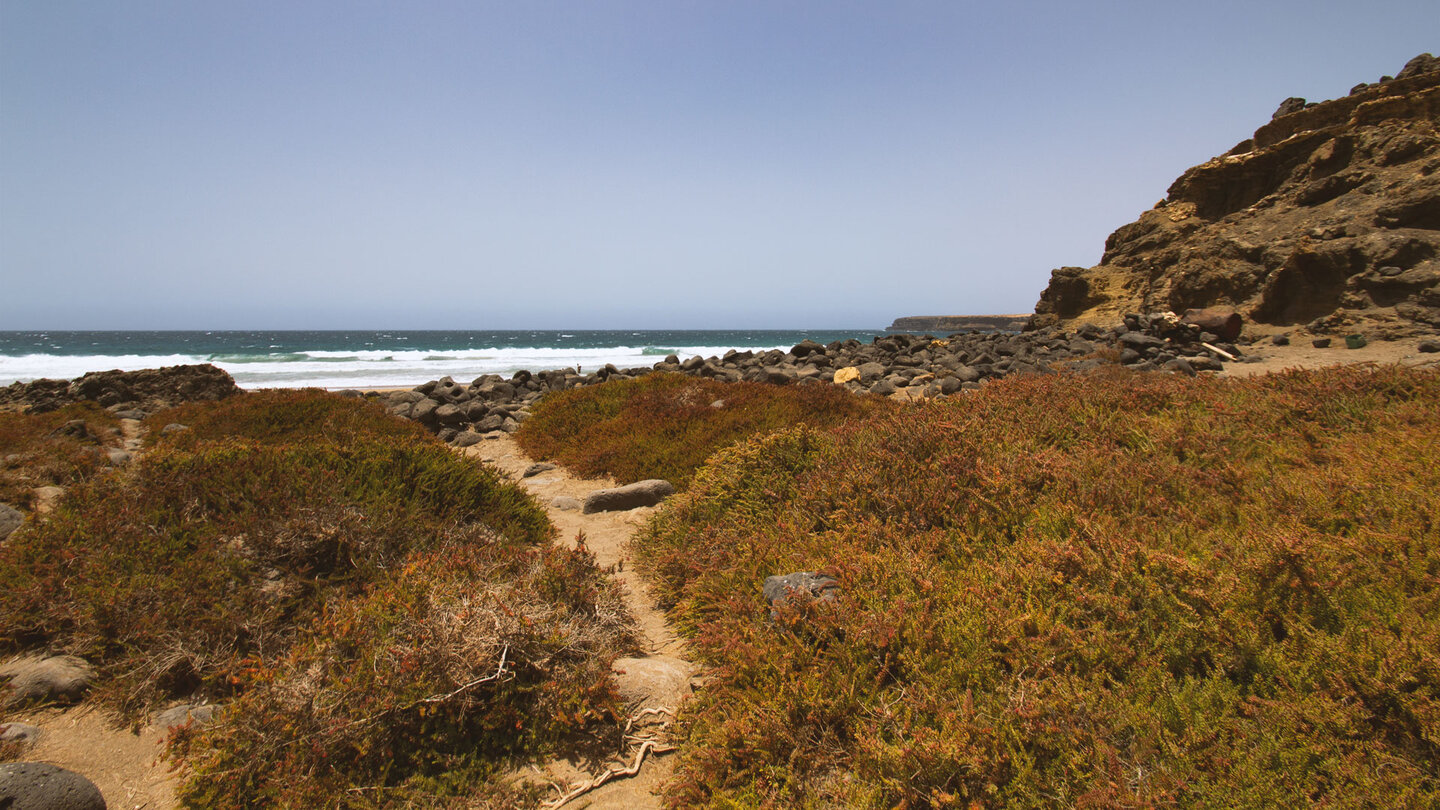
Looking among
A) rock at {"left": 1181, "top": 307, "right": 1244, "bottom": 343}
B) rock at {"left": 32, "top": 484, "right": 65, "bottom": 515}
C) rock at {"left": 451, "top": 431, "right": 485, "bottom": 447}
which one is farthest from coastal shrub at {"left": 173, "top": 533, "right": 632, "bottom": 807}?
rock at {"left": 1181, "top": 307, "right": 1244, "bottom": 343}

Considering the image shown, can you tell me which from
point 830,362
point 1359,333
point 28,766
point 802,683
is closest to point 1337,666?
point 802,683

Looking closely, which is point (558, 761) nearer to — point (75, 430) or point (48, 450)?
point (48, 450)

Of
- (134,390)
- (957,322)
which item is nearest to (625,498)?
(134,390)

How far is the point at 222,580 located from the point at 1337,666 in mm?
5627

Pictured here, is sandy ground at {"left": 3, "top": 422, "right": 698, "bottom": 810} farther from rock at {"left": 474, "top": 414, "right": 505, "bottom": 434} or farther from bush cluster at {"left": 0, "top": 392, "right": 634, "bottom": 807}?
rock at {"left": 474, "top": 414, "right": 505, "bottom": 434}

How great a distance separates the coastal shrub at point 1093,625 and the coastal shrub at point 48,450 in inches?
279

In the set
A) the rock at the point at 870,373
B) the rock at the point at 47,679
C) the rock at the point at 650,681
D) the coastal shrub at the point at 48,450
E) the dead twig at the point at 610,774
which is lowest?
the dead twig at the point at 610,774

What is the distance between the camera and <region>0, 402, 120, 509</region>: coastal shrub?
671 centimetres

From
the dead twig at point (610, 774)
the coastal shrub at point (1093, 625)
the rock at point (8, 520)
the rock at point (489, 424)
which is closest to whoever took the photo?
A: the coastal shrub at point (1093, 625)

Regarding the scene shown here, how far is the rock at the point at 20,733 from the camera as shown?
10.2 feet

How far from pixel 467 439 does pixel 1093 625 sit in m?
11.2

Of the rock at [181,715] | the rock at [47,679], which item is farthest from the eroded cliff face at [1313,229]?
the rock at [47,679]

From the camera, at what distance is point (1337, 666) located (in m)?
2.52

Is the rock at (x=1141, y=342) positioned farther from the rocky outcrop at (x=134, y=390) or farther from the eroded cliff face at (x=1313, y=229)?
the rocky outcrop at (x=134, y=390)
